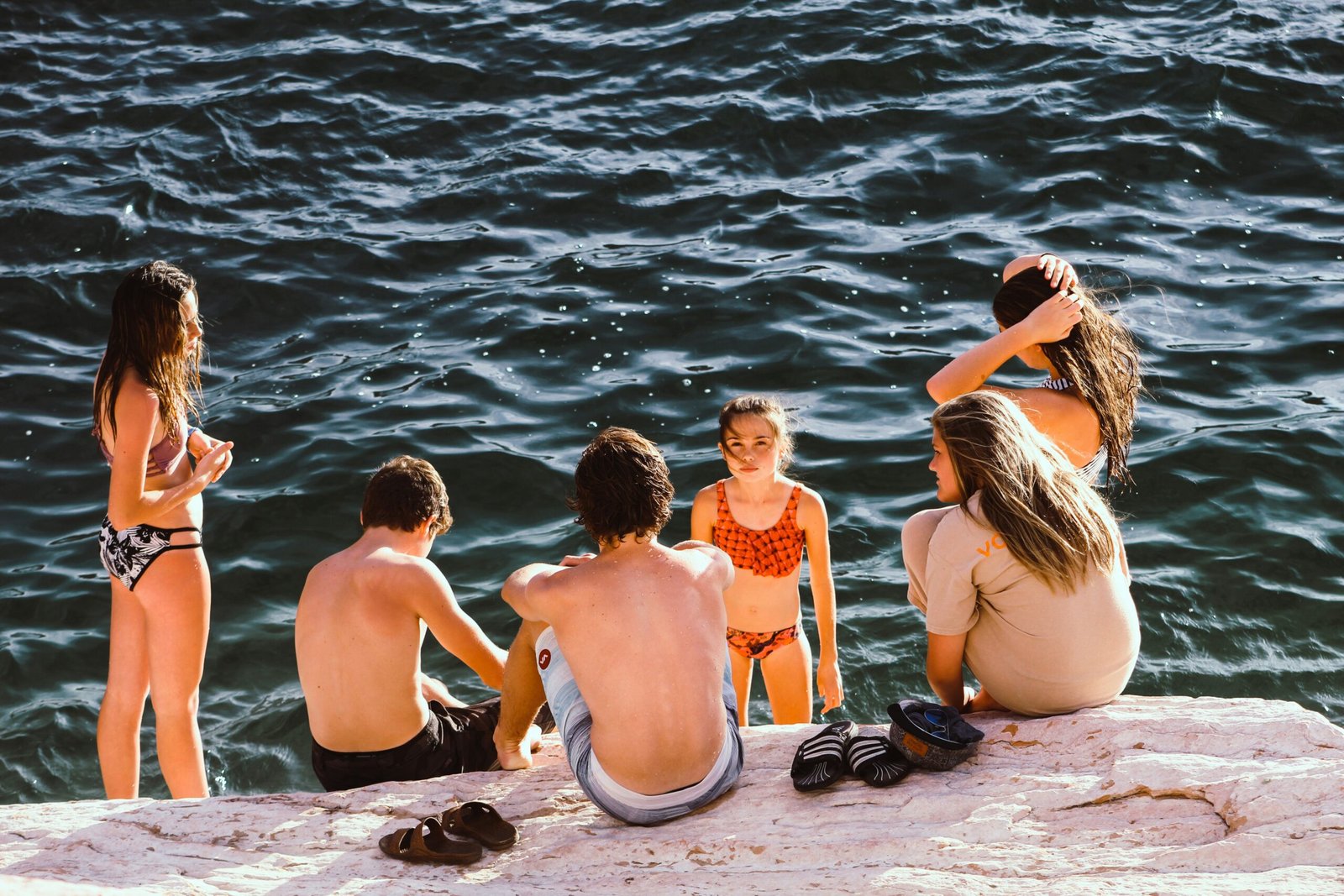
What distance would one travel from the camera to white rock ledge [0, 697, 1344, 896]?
3.30 m

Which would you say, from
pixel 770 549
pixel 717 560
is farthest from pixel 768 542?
pixel 717 560

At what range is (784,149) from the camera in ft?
38.4

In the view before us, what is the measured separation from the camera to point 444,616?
4.44 metres

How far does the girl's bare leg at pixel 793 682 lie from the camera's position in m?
5.70

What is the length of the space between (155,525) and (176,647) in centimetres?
51

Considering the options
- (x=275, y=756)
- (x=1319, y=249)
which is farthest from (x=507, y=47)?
(x=275, y=756)

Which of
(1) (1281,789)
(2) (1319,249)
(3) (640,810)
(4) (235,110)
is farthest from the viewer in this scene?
(4) (235,110)

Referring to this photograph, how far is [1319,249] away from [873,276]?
3632 millimetres

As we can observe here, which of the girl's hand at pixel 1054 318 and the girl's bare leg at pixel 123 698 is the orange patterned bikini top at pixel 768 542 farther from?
the girl's bare leg at pixel 123 698

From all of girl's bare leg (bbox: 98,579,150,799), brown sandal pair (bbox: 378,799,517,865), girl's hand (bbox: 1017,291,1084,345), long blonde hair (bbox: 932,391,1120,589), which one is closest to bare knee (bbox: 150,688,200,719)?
girl's bare leg (bbox: 98,579,150,799)

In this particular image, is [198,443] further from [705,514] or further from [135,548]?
[705,514]

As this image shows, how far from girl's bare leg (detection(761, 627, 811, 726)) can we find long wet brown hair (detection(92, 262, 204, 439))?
2916mm

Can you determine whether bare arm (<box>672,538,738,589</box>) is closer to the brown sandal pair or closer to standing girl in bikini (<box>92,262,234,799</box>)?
the brown sandal pair

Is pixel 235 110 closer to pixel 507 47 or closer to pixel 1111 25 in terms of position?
pixel 507 47
